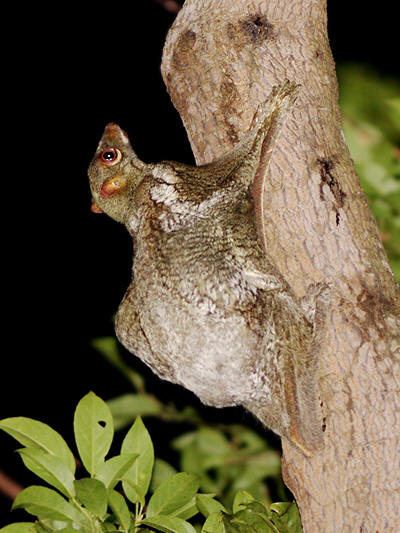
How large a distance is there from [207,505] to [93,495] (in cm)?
43

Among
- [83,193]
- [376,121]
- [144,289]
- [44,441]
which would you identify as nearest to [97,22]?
[83,193]

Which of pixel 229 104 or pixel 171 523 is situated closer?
pixel 171 523

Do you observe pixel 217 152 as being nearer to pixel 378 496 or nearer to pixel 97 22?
pixel 378 496

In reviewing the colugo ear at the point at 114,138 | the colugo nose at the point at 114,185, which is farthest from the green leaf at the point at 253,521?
the colugo ear at the point at 114,138

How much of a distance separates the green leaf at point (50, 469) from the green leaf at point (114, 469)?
3.5 inches

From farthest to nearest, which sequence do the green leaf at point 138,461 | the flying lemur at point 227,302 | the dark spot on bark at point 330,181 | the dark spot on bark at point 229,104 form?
1. the dark spot on bark at point 229,104
2. the dark spot on bark at point 330,181
3. the flying lemur at point 227,302
4. the green leaf at point 138,461

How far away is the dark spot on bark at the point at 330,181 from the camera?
7.78ft

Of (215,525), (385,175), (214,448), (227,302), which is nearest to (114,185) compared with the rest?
(227,302)

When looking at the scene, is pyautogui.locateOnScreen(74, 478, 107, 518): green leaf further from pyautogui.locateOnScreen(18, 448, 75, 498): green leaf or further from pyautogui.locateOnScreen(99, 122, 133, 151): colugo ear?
pyautogui.locateOnScreen(99, 122, 133, 151): colugo ear

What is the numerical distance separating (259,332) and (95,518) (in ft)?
2.58

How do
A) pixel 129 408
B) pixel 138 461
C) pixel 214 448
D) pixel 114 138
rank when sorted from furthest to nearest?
pixel 214 448 → pixel 129 408 → pixel 114 138 → pixel 138 461

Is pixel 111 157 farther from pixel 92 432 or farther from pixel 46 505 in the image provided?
pixel 46 505

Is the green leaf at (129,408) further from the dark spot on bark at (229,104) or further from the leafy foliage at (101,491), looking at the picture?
the dark spot on bark at (229,104)

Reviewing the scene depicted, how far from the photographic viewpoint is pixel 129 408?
3.75 m
